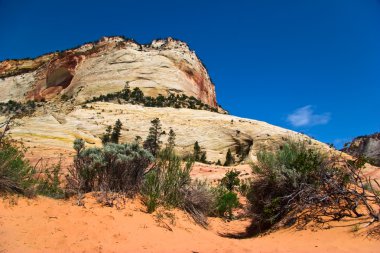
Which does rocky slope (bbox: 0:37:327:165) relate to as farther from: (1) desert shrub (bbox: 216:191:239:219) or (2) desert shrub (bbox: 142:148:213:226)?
(2) desert shrub (bbox: 142:148:213:226)

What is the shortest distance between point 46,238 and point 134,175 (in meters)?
3.09

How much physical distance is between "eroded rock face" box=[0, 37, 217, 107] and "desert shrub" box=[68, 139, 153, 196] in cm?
5686

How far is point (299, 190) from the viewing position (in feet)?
25.9

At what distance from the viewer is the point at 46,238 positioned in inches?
220

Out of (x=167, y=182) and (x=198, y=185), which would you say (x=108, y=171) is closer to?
(x=167, y=182)

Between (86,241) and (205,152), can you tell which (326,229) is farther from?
(205,152)

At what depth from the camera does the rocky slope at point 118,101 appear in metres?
34.4

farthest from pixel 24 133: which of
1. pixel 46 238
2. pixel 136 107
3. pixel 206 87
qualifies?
pixel 206 87

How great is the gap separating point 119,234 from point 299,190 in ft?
13.0

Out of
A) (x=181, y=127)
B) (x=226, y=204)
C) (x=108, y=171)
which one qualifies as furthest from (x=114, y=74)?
(x=108, y=171)

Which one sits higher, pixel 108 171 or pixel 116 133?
pixel 116 133

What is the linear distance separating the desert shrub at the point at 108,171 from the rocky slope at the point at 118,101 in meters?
12.5

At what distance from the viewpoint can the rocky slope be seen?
113 ft

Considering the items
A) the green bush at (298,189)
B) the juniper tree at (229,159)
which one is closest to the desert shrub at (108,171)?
the green bush at (298,189)
